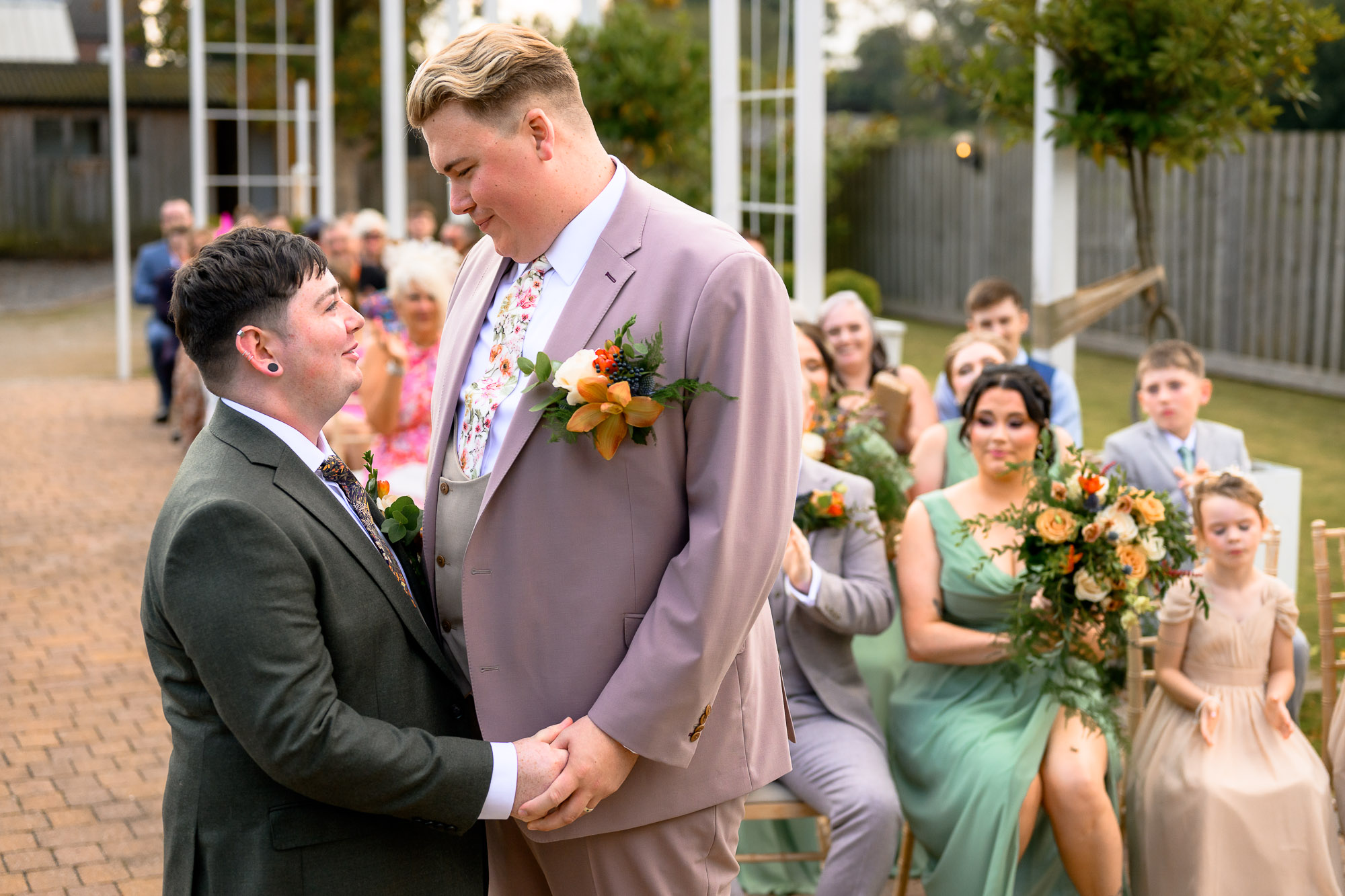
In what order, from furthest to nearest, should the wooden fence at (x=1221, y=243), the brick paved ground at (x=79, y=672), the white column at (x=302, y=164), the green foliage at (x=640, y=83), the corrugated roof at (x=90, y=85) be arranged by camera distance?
1. the corrugated roof at (x=90, y=85)
2. the white column at (x=302, y=164)
3. the wooden fence at (x=1221, y=243)
4. the green foliage at (x=640, y=83)
5. the brick paved ground at (x=79, y=672)

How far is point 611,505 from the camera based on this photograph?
208cm

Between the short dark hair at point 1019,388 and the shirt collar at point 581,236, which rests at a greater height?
the shirt collar at point 581,236

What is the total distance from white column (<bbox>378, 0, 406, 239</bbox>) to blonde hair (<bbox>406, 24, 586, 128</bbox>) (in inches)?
390

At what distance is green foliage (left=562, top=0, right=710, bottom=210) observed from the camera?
9.06m

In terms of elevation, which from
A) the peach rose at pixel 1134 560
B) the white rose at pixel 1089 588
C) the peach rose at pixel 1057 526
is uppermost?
the peach rose at pixel 1057 526

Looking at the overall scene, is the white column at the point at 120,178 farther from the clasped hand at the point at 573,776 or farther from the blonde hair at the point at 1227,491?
the clasped hand at the point at 573,776

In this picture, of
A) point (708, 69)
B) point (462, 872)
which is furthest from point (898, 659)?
point (708, 69)

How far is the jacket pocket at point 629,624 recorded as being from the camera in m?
2.10

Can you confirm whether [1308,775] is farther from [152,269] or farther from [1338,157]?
[152,269]

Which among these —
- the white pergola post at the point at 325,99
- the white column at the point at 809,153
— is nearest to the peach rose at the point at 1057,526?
the white column at the point at 809,153

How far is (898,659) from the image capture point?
4297 mm

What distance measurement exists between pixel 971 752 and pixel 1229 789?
2.14 feet

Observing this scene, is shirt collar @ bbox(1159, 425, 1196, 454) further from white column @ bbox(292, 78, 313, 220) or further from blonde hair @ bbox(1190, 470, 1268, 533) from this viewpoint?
white column @ bbox(292, 78, 313, 220)

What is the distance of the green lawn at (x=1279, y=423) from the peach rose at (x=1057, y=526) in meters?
3.22
